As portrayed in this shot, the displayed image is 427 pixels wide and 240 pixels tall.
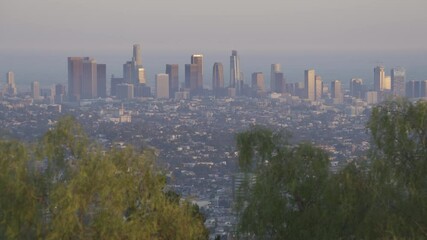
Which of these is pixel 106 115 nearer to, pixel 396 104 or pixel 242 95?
pixel 242 95

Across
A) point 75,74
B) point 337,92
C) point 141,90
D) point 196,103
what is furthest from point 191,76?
point 337,92

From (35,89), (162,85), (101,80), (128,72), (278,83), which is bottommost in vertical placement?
(35,89)

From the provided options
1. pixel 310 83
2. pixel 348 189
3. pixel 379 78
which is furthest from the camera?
pixel 310 83

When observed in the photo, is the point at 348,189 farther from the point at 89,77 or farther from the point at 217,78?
the point at 217,78

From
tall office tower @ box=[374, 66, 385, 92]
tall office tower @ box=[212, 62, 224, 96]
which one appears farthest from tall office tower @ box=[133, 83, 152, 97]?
tall office tower @ box=[374, 66, 385, 92]

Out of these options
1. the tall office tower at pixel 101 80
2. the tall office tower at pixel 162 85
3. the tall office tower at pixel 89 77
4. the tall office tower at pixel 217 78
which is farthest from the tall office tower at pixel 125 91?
the tall office tower at pixel 217 78
